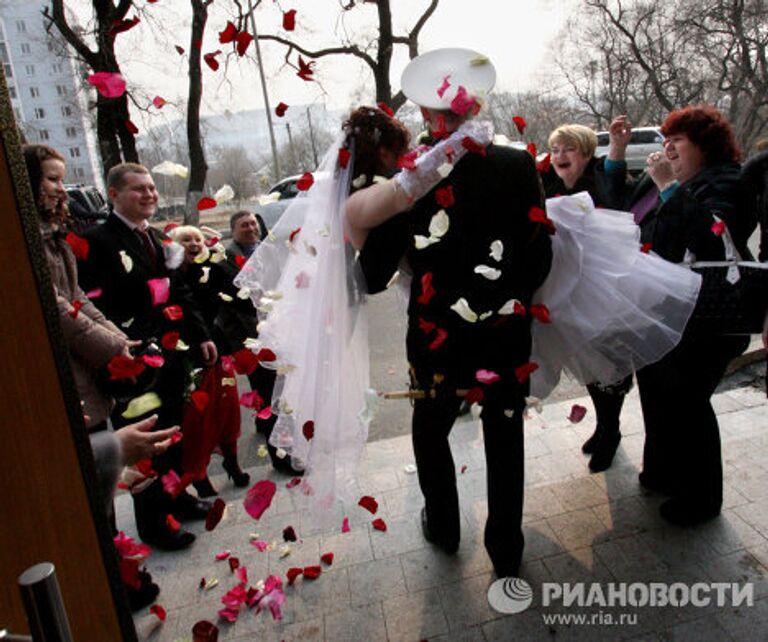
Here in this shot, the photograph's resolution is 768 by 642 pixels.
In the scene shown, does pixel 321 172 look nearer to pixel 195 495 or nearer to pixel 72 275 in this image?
pixel 72 275

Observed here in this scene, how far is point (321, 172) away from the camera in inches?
95.0

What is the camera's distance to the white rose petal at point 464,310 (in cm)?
218

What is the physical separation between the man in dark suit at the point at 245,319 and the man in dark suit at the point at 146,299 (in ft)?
1.92

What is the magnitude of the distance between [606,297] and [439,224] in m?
0.87

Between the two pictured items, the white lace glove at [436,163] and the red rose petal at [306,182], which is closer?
the white lace glove at [436,163]

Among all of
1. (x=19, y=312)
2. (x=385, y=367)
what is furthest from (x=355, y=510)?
(x=385, y=367)

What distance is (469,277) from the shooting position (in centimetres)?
218

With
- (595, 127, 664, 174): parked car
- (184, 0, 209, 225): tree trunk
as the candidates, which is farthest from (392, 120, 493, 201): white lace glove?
(595, 127, 664, 174): parked car

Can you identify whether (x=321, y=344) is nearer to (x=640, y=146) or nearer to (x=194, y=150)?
(x=194, y=150)

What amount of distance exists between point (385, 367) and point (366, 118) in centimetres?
392

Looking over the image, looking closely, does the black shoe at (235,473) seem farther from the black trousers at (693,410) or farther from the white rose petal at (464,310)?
the black trousers at (693,410)

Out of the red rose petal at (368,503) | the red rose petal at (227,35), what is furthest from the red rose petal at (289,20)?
the red rose petal at (368,503)

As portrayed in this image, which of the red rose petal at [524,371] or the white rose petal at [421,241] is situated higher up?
the white rose petal at [421,241]

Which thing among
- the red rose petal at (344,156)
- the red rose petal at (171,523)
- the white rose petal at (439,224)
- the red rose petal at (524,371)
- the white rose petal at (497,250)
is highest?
the red rose petal at (344,156)
